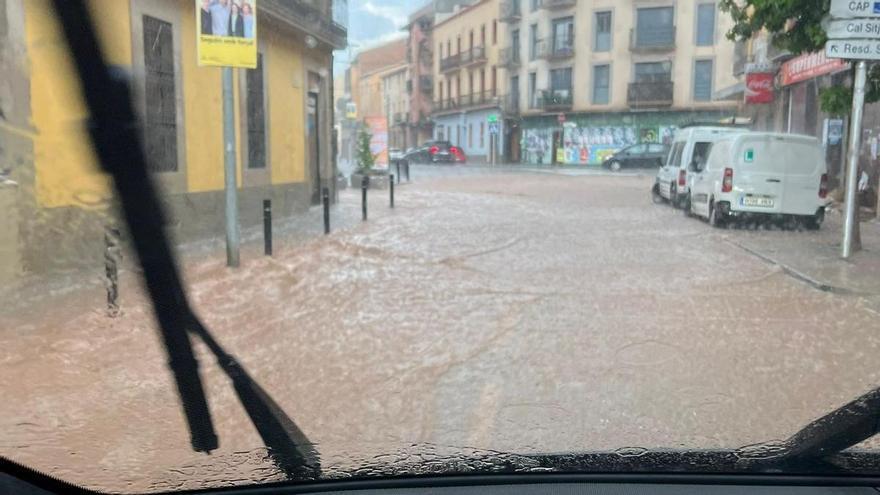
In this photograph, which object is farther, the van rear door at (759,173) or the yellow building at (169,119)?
the van rear door at (759,173)

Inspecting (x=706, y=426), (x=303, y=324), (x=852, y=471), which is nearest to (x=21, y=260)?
(x=303, y=324)

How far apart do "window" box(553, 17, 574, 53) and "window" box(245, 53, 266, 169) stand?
29462 mm

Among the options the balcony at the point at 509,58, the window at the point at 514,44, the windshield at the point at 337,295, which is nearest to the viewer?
the windshield at the point at 337,295

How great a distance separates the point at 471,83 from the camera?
46.4m

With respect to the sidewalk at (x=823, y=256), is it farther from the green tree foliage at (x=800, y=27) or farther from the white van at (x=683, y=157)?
the white van at (x=683, y=157)

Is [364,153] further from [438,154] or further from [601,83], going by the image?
[438,154]

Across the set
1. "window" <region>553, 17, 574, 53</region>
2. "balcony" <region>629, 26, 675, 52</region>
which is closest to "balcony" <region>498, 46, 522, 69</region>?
"window" <region>553, 17, 574, 53</region>

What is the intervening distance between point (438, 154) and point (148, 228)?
44.4 metres

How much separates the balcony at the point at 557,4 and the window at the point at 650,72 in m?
4.76

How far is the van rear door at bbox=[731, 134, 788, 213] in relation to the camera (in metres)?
13.2

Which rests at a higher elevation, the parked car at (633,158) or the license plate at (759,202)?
the parked car at (633,158)

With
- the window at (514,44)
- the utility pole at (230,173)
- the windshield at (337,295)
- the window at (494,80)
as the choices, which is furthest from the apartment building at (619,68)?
the utility pole at (230,173)

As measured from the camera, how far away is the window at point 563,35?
1603 inches

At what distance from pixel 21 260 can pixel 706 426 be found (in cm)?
527
